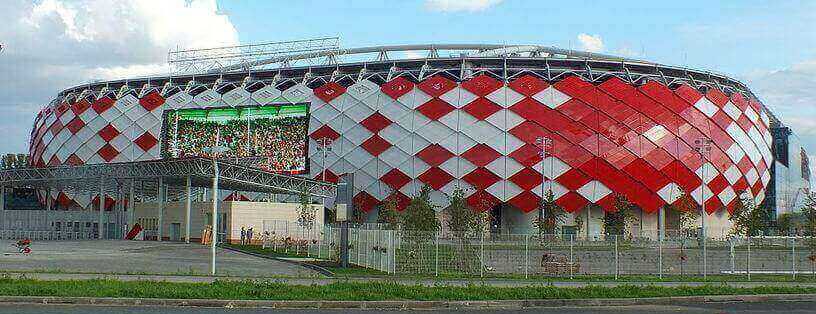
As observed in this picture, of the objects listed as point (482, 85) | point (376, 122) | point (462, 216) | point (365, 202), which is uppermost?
point (482, 85)

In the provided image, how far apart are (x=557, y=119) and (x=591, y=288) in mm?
55359

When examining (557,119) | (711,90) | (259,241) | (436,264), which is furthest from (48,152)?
(436,264)

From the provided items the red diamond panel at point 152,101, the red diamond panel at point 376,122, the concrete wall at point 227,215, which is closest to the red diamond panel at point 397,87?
the red diamond panel at point 376,122

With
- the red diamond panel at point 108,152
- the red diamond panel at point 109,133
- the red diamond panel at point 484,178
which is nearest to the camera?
the red diamond panel at point 484,178

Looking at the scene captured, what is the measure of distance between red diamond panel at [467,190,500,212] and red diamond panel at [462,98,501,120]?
6617 millimetres

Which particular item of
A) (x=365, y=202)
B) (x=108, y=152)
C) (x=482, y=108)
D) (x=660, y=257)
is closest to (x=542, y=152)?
(x=482, y=108)

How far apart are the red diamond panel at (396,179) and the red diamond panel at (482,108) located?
7.97 metres

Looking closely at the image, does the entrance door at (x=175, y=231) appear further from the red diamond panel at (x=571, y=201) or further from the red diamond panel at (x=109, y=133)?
the red diamond panel at (x=109, y=133)

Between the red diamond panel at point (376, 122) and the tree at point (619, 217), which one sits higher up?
the red diamond panel at point (376, 122)

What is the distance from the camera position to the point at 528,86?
3007 inches

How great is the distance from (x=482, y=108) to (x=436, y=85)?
4.64 metres

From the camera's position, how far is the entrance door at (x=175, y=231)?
192ft

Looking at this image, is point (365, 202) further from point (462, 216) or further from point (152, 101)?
point (152, 101)

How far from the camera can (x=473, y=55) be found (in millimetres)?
80688
